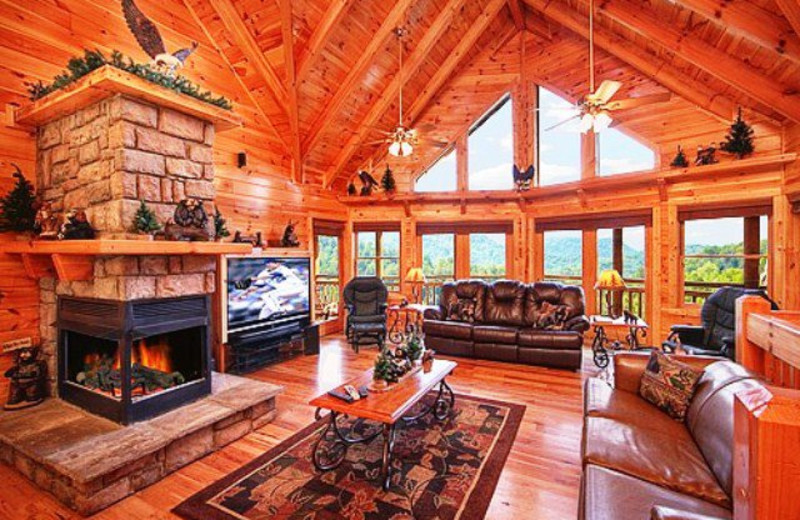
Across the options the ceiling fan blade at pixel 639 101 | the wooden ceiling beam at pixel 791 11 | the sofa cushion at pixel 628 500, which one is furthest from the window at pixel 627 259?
the sofa cushion at pixel 628 500

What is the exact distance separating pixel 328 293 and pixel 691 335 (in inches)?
225

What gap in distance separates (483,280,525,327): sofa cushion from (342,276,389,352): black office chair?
1.65 m

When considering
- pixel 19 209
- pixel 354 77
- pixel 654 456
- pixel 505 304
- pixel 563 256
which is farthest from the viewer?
pixel 563 256

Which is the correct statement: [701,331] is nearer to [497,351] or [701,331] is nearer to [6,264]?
[497,351]

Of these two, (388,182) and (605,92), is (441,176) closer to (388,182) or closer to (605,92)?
(388,182)

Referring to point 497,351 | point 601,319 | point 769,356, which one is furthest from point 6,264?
point 601,319

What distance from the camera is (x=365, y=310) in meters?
6.12

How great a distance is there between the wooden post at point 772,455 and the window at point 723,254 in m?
5.68

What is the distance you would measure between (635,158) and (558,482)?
5.03 meters

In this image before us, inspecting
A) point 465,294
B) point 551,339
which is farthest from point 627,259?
point 465,294

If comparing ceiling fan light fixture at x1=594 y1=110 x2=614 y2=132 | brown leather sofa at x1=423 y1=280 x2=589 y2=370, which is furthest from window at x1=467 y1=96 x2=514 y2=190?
ceiling fan light fixture at x1=594 y1=110 x2=614 y2=132

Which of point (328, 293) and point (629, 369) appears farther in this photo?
point (328, 293)

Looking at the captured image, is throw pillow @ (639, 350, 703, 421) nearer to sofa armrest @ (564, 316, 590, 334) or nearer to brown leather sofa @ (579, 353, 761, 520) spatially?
brown leather sofa @ (579, 353, 761, 520)

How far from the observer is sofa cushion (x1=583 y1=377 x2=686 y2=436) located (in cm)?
222
